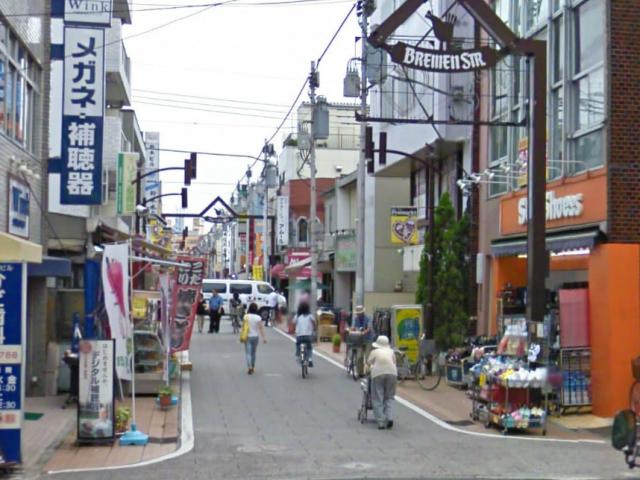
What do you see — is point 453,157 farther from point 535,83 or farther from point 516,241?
point 535,83

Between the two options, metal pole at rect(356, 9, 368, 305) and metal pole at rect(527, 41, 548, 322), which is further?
metal pole at rect(356, 9, 368, 305)

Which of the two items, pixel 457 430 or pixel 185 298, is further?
pixel 185 298

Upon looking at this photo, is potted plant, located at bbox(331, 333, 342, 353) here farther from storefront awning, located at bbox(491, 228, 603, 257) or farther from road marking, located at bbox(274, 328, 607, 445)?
road marking, located at bbox(274, 328, 607, 445)

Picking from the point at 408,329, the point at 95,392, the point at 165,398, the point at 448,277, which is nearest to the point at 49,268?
the point at 165,398

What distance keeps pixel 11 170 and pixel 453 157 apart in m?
15.7

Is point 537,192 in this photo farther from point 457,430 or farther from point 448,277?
point 448,277

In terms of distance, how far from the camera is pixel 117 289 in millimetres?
14656

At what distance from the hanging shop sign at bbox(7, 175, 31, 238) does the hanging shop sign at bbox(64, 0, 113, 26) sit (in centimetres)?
365

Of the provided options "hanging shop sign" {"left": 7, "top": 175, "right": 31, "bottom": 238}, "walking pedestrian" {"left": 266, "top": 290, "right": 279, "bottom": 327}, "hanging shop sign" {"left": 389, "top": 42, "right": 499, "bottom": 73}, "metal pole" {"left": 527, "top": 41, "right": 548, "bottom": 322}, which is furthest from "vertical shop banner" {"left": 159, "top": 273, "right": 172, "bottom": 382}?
"walking pedestrian" {"left": 266, "top": 290, "right": 279, "bottom": 327}

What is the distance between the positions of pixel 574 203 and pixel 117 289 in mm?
9030

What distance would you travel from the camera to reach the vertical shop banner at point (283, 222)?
6016cm

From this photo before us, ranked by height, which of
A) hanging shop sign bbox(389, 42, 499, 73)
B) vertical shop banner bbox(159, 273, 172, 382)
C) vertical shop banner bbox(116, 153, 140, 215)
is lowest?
vertical shop banner bbox(159, 273, 172, 382)

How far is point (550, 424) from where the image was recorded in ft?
56.1

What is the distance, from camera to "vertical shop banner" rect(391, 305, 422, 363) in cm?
2384
